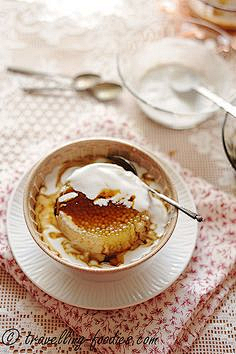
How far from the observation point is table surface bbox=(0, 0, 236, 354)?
3.44 ft

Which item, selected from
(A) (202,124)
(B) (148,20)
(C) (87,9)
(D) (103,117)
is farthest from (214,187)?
(C) (87,9)

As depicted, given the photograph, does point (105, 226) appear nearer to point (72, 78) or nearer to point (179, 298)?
point (179, 298)

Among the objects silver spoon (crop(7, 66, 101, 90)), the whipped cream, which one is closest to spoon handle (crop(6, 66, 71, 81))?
silver spoon (crop(7, 66, 101, 90))

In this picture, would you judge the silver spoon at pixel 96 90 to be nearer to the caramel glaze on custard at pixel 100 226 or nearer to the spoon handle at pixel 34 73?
the spoon handle at pixel 34 73

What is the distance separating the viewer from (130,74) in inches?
57.6

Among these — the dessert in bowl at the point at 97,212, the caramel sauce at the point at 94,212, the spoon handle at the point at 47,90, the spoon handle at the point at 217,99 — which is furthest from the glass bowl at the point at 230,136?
the spoon handle at the point at 47,90

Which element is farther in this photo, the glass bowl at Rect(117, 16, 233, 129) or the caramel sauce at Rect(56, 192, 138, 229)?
the glass bowl at Rect(117, 16, 233, 129)

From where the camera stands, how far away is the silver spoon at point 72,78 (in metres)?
1.47

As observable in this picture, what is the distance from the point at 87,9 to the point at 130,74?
14.2 inches

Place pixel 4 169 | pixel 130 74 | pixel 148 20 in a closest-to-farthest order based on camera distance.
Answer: pixel 4 169, pixel 130 74, pixel 148 20

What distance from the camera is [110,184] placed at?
1092mm

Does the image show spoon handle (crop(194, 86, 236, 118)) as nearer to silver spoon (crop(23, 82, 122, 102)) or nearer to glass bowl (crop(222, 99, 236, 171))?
glass bowl (crop(222, 99, 236, 171))

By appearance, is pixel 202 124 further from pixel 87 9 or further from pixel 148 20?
pixel 87 9

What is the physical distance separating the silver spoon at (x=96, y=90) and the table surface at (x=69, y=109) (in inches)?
0.9
